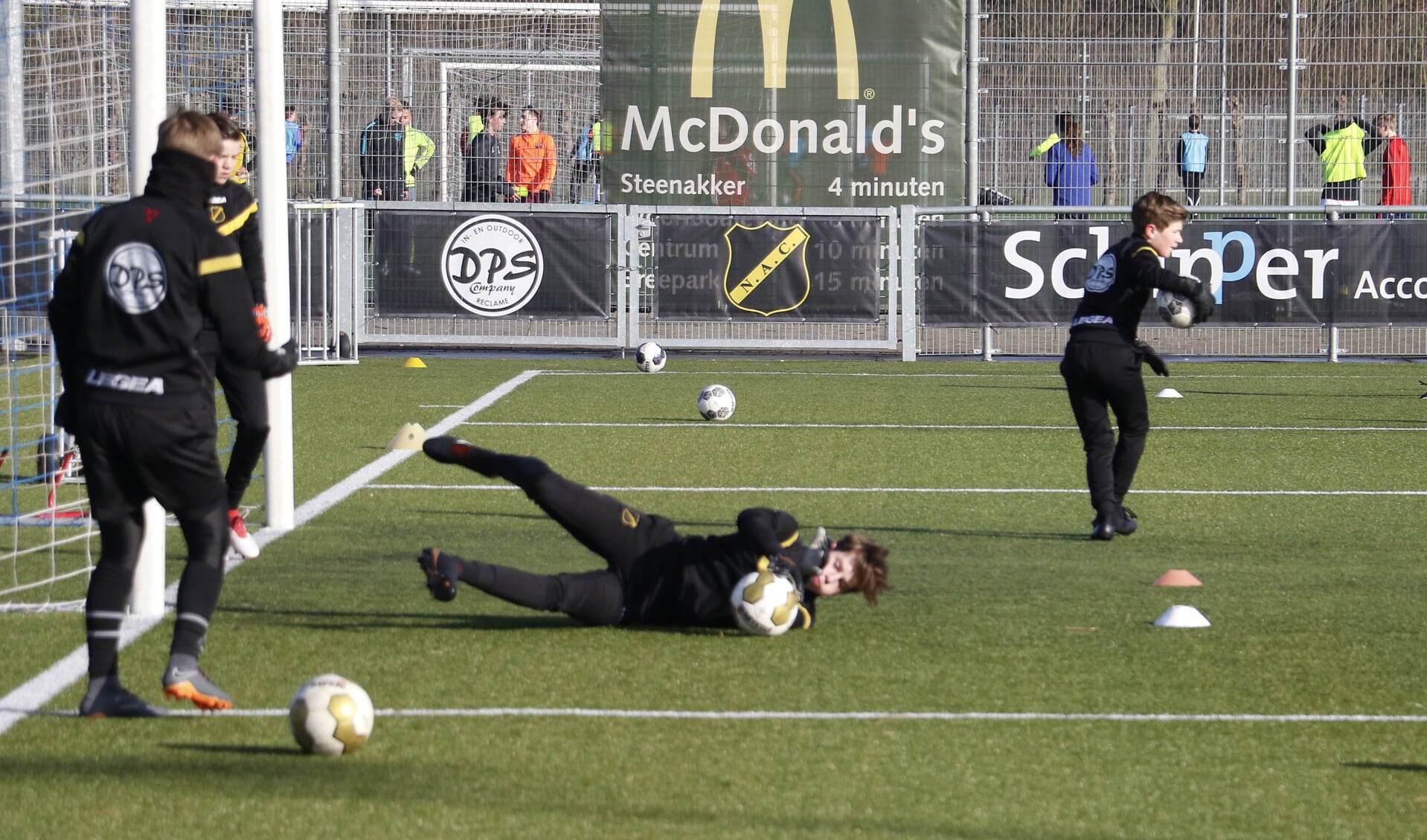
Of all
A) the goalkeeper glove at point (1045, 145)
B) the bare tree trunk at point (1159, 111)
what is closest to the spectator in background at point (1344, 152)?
the bare tree trunk at point (1159, 111)

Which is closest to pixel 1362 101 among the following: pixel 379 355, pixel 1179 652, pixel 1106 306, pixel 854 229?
pixel 854 229

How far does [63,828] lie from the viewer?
14.8ft

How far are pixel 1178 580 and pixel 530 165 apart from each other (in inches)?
530

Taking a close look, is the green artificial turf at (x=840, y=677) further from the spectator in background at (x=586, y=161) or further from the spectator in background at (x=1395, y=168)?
the spectator in background at (x=586, y=161)

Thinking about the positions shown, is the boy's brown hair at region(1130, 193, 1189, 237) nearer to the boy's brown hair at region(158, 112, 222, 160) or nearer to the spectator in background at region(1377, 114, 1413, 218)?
the boy's brown hair at region(158, 112, 222, 160)

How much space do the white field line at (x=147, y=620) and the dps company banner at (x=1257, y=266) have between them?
6.76m

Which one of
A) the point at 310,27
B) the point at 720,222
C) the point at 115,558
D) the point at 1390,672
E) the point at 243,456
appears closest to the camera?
the point at 115,558

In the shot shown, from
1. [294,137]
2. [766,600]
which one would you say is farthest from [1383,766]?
[294,137]

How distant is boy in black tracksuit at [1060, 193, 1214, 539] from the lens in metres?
8.83

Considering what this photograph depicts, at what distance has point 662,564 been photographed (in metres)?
6.60

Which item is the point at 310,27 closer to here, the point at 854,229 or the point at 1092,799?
the point at 854,229

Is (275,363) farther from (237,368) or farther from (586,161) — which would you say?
(586,161)

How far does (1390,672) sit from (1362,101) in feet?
48.4

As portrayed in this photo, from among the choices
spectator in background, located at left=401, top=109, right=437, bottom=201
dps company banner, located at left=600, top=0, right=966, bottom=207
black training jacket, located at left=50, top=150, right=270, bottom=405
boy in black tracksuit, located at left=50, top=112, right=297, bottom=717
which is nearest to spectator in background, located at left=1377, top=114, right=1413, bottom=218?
dps company banner, located at left=600, top=0, right=966, bottom=207
